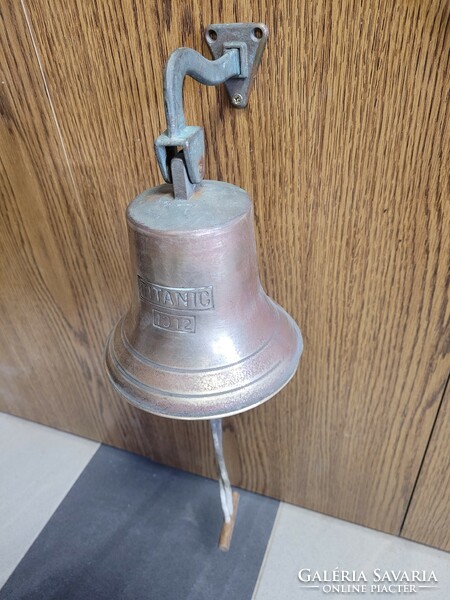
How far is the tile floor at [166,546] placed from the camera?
959 millimetres

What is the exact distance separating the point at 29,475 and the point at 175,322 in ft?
3.09

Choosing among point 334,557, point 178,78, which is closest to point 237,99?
point 178,78

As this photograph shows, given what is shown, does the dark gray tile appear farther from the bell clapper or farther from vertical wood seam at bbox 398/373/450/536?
vertical wood seam at bbox 398/373/450/536

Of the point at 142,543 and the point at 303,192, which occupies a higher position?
the point at 303,192

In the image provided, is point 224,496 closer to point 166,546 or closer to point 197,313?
point 166,546

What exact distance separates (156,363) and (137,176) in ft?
1.18

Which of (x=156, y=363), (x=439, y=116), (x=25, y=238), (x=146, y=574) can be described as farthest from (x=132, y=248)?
(x=146, y=574)

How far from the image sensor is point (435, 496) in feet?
2.98

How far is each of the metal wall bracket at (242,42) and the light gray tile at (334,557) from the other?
91cm

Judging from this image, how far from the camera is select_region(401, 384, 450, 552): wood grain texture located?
82 centimetres

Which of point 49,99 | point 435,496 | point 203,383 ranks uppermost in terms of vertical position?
point 49,99

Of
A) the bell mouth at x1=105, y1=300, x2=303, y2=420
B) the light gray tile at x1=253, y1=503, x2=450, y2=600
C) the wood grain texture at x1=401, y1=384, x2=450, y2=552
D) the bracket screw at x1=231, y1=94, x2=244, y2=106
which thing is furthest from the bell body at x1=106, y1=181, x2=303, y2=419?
the light gray tile at x1=253, y1=503, x2=450, y2=600

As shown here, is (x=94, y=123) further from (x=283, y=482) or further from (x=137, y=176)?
(x=283, y=482)

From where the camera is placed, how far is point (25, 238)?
92 centimetres
